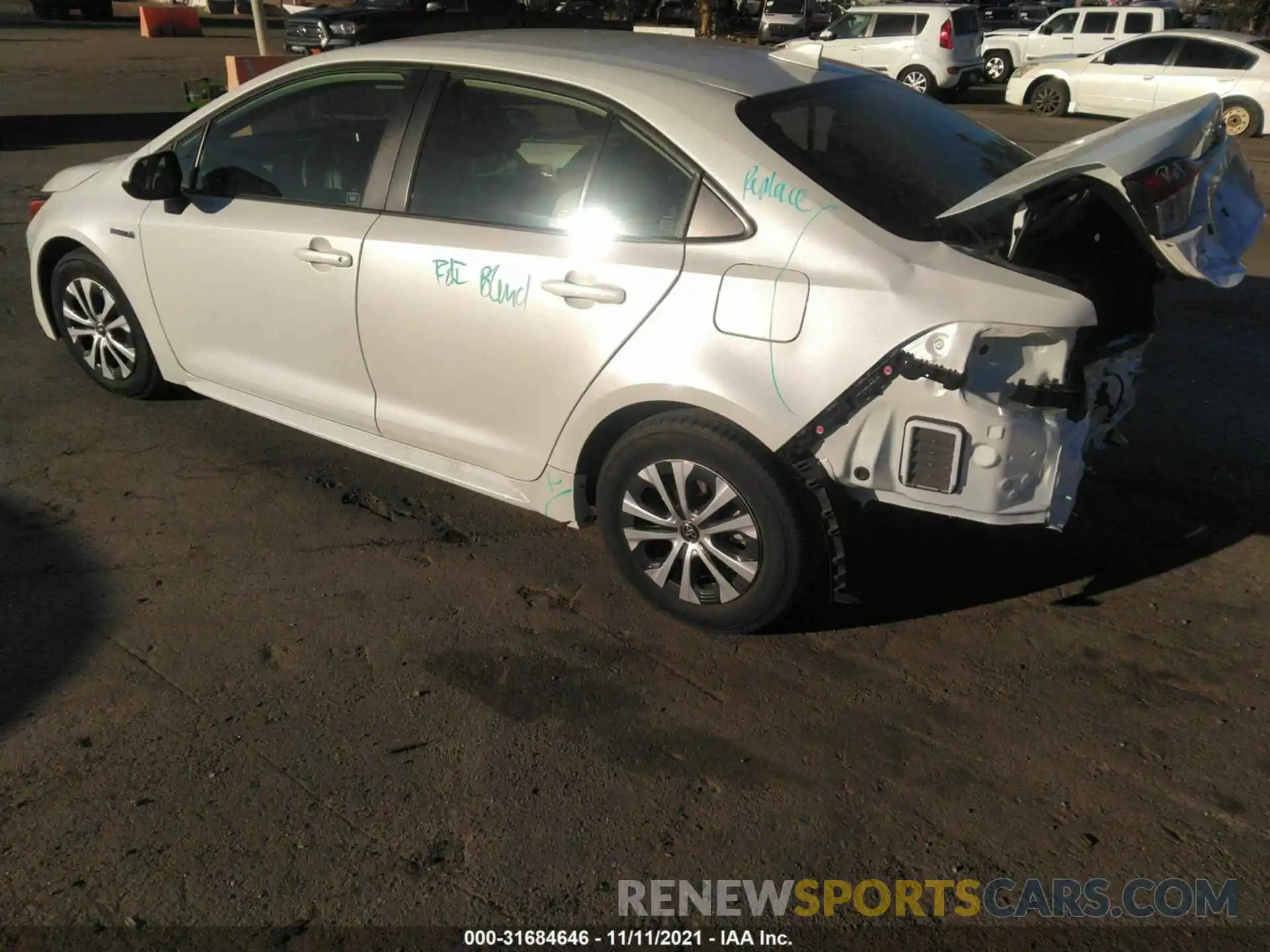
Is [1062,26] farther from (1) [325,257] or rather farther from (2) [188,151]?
(1) [325,257]

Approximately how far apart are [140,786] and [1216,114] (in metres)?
3.81

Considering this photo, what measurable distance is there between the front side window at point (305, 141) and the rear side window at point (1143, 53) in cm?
1627

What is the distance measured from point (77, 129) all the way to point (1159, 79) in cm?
1577

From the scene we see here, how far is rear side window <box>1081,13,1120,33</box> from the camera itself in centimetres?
2116

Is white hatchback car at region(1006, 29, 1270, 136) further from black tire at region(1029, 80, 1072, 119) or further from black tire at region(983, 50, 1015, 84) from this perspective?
black tire at region(983, 50, 1015, 84)

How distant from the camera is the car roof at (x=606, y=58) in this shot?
3629 mm

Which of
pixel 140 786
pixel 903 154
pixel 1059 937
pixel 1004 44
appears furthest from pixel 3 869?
pixel 1004 44

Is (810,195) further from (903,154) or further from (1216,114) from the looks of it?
(1216,114)

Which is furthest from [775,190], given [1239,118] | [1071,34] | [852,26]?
[1071,34]

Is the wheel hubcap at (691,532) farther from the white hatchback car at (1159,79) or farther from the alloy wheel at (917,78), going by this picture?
the alloy wheel at (917,78)

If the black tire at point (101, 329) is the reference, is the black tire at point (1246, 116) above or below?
below

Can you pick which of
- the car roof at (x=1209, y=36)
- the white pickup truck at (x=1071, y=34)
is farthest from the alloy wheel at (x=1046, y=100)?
the white pickup truck at (x=1071, y=34)

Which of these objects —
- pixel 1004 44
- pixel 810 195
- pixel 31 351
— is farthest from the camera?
pixel 1004 44

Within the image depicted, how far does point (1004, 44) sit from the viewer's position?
23.9 meters
